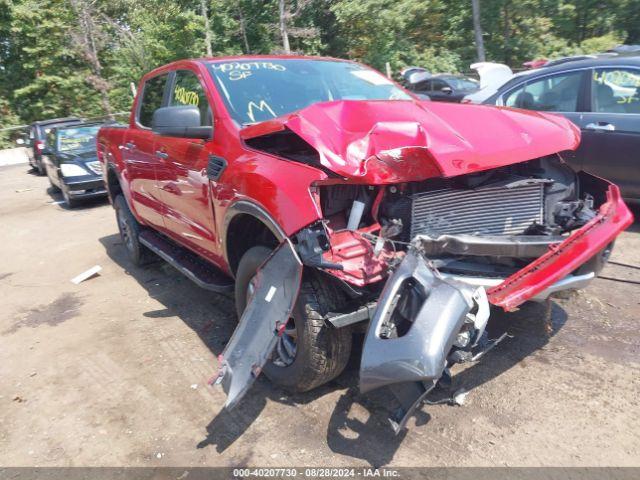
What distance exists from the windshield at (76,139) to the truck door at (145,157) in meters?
5.67

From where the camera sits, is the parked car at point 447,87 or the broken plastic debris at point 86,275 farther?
the parked car at point 447,87

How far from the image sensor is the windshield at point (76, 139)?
1027cm

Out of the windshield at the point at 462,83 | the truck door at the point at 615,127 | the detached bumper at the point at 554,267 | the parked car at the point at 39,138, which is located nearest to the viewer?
the detached bumper at the point at 554,267

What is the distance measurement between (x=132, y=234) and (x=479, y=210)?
13.5 feet

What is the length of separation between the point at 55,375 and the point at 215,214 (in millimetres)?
1689

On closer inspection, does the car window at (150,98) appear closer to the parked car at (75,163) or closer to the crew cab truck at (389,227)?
the crew cab truck at (389,227)

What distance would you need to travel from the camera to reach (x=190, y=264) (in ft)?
14.5

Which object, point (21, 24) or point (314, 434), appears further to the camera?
point (21, 24)

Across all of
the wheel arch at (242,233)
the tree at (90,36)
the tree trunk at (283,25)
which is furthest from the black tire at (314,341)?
the tree at (90,36)

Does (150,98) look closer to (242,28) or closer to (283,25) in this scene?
(283,25)

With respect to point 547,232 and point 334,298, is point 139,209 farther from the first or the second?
point 547,232

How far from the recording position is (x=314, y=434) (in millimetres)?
2787

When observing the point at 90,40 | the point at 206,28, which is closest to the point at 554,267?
the point at 206,28

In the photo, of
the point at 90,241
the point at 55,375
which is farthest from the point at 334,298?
the point at 90,241
